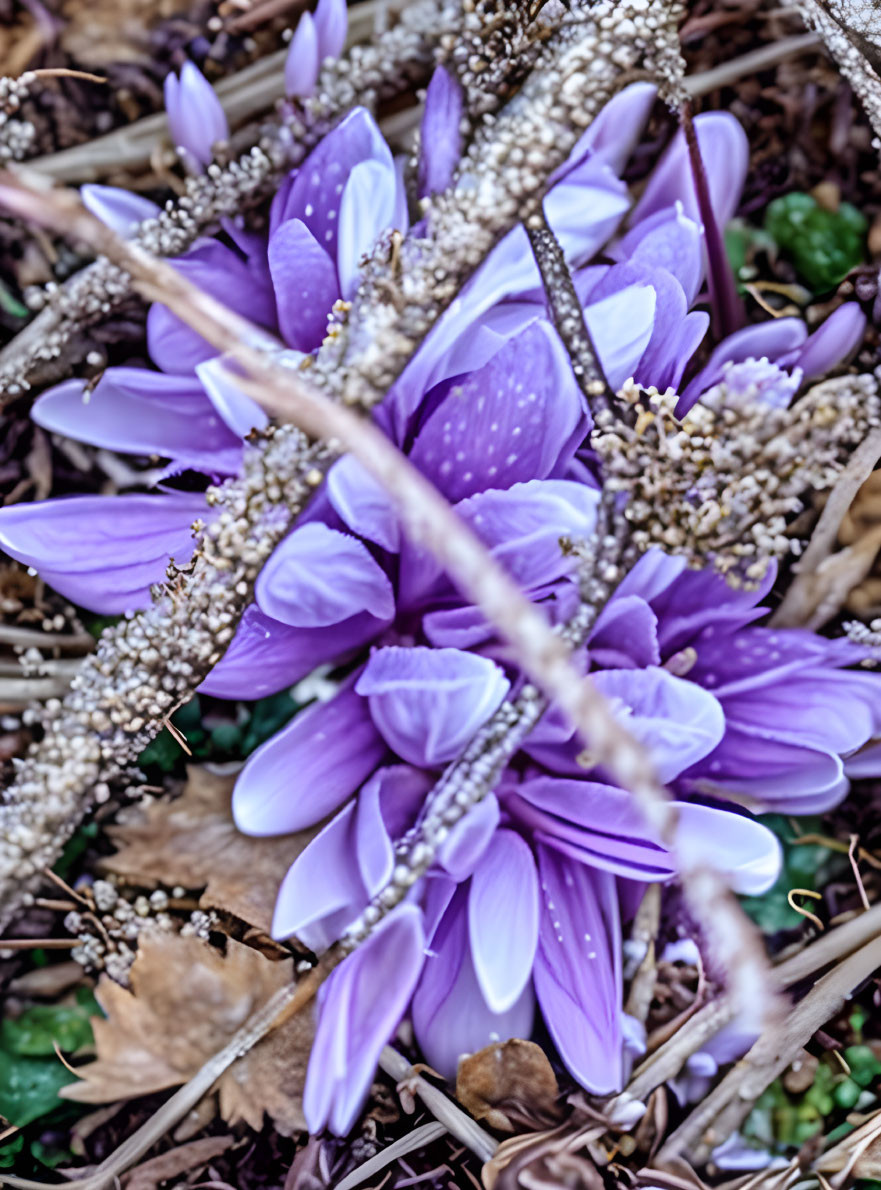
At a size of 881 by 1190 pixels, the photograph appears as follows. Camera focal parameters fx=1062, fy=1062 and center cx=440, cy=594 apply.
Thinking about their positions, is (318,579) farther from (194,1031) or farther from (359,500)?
(194,1031)

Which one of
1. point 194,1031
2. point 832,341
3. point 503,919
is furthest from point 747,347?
point 194,1031

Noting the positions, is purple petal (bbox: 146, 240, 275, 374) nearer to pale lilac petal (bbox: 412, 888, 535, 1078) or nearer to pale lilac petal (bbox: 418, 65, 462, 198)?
pale lilac petal (bbox: 418, 65, 462, 198)

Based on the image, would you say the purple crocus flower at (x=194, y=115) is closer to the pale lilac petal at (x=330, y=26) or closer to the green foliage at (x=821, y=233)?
the pale lilac petal at (x=330, y=26)

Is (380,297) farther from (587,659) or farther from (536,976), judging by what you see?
(536,976)

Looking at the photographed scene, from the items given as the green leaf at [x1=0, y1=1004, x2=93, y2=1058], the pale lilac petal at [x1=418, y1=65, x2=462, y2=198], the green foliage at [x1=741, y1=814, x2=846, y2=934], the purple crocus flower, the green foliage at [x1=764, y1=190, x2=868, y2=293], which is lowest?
the green foliage at [x1=741, y1=814, x2=846, y2=934]

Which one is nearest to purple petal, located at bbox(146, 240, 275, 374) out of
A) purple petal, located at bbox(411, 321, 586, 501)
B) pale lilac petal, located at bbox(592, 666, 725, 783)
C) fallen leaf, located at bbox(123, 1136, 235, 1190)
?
purple petal, located at bbox(411, 321, 586, 501)

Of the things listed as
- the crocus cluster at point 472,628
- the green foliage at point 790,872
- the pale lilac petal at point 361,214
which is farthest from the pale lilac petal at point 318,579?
the green foliage at point 790,872

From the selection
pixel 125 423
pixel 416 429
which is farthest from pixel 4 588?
pixel 416 429
